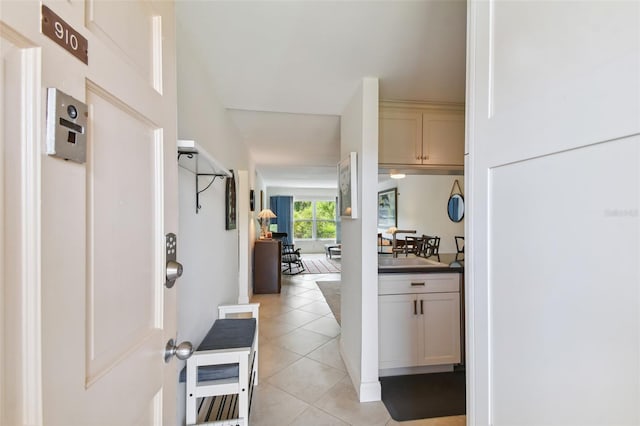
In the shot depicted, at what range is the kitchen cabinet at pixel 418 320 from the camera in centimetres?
222

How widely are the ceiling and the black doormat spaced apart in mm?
2323

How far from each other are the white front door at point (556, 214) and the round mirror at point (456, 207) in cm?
304

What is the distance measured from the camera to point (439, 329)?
2.28m

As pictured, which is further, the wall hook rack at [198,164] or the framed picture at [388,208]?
the framed picture at [388,208]

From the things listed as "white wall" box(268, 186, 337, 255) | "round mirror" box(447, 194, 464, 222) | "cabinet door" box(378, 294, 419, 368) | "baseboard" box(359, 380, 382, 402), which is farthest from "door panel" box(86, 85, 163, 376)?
Result: "white wall" box(268, 186, 337, 255)

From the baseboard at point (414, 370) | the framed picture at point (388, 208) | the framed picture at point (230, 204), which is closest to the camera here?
the baseboard at point (414, 370)

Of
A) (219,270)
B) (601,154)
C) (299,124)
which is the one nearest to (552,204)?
(601,154)

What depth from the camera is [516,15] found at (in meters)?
0.66

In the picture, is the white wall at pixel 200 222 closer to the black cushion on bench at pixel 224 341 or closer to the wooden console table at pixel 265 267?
the black cushion on bench at pixel 224 341

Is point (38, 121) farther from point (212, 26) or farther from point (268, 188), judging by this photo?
point (268, 188)

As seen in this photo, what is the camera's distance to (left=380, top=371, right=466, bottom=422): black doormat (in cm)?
186

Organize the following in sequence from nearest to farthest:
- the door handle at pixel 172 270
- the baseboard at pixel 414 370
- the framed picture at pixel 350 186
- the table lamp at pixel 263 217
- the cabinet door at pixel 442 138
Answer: the door handle at pixel 172 270 → the framed picture at pixel 350 186 → the baseboard at pixel 414 370 → the cabinet door at pixel 442 138 → the table lamp at pixel 263 217

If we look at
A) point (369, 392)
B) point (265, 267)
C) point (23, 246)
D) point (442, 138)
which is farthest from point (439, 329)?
point (265, 267)

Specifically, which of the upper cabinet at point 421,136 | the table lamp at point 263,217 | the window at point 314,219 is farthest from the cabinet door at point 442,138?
the window at point 314,219
